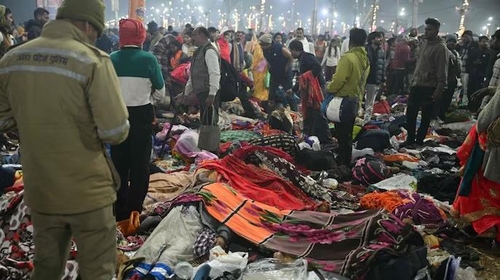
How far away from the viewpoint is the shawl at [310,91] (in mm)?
7902

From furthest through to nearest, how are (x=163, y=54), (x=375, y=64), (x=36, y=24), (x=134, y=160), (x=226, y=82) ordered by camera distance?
(x=163, y=54)
(x=375, y=64)
(x=36, y=24)
(x=226, y=82)
(x=134, y=160)

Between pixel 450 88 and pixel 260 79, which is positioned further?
pixel 260 79

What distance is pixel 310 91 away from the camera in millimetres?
7926

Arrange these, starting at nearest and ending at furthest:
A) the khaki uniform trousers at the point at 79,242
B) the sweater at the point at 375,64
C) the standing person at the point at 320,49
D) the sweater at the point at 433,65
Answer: the khaki uniform trousers at the point at 79,242 < the sweater at the point at 433,65 < the sweater at the point at 375,64 < the standing person at the point at 320,49

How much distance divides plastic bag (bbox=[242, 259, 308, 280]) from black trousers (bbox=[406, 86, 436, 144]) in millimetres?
5040

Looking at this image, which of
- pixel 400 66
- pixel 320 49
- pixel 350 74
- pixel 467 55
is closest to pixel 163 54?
pixel 350 74

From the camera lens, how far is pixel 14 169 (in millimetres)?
5000

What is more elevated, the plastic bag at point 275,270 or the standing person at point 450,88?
the standing person at point 450,88

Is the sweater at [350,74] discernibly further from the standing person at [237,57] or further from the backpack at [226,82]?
the standing person at [237,57]

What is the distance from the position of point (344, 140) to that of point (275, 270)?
138 inches

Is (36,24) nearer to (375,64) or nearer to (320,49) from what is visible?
(375,64)

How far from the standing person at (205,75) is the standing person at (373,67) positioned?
188 inches

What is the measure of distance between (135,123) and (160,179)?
1484mm

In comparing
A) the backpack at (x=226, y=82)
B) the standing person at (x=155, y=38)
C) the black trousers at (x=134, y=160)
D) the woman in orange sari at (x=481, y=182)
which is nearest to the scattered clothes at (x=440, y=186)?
the woman in orange sari at (x=481, y=182)
